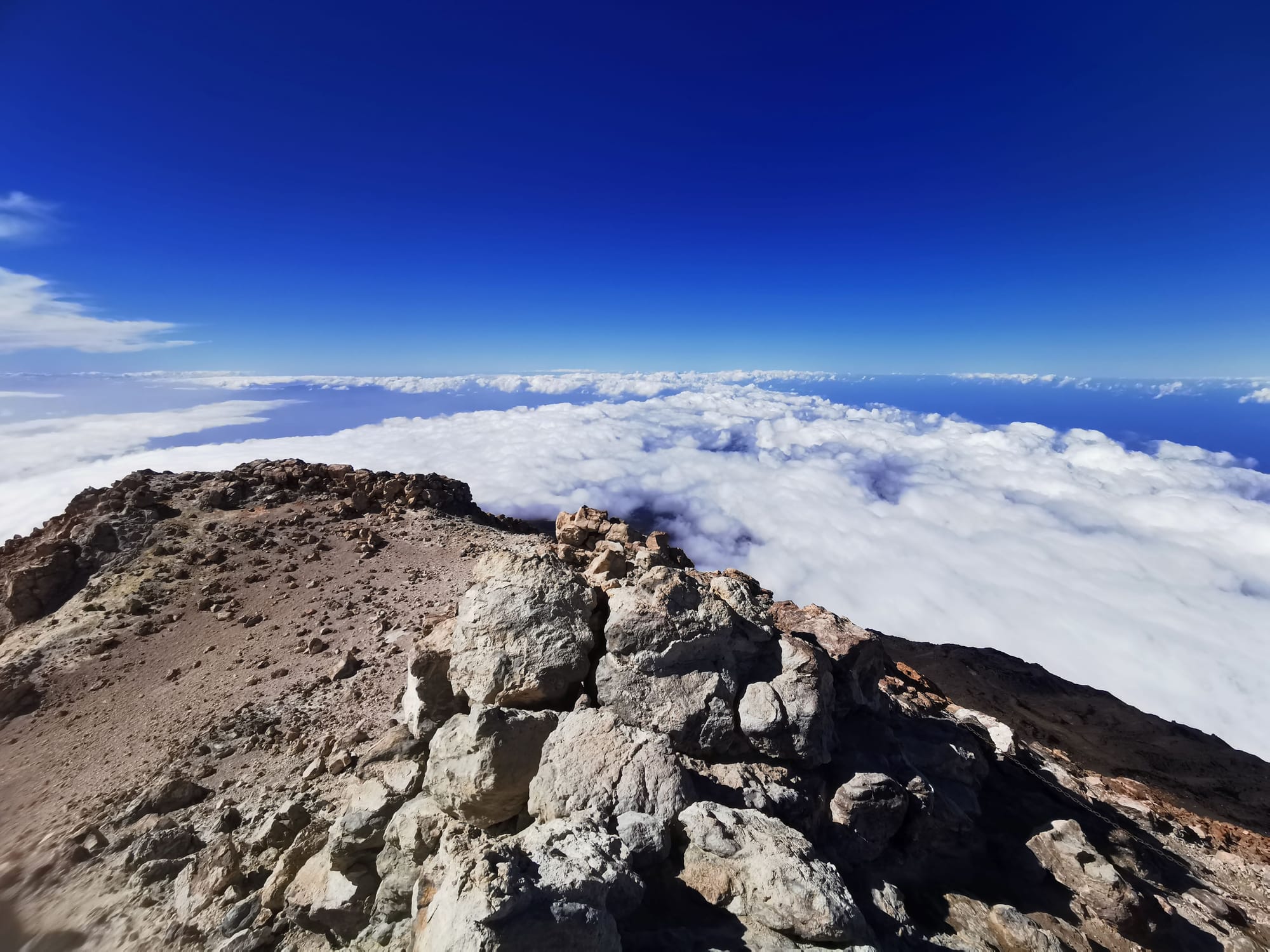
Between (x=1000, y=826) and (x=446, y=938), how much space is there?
12545 millimetres

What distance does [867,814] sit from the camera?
9.41m

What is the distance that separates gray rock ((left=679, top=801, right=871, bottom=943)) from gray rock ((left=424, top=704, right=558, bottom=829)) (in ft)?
8.94

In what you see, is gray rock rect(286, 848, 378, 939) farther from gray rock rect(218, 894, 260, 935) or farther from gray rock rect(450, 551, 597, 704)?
gray rock rect(450, 551, 597, 704)

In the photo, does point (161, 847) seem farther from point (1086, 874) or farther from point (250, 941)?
point (1086, 874)

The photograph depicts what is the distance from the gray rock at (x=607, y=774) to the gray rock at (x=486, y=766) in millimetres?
328

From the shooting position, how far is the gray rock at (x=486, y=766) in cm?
810

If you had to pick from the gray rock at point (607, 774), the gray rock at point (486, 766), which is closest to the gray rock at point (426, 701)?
the gray rock at point (486, 766)

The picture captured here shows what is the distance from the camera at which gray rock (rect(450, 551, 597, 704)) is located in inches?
383

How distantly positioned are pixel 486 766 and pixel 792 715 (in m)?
5.60

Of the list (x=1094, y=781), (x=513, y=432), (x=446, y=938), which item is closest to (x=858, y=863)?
(x=446, y=938)

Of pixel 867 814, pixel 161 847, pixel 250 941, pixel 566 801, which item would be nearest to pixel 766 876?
pixel 566 801

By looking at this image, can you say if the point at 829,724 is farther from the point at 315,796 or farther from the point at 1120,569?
the point at 1120,569

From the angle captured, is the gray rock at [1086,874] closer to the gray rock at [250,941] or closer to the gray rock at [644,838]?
the gray rock at [644,838]

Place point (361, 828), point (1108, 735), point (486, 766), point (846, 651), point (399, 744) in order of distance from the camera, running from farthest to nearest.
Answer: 1. point (1108, 735)
2. point (846, 651)
3. point (399, 744)
4. point (361, 828)
5. point (486, 766)
